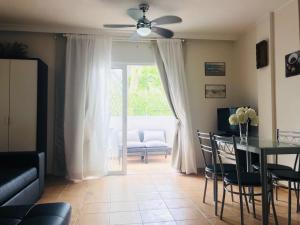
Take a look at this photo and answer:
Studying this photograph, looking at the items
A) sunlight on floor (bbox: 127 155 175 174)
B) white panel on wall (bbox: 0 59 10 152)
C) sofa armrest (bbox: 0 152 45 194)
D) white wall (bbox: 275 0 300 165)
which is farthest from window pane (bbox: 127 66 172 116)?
sofa armrest (bbox: 0 152 45 194)

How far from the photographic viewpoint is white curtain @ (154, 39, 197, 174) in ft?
15.4

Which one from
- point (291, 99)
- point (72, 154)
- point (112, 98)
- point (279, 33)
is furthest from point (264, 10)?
point (72, 154)

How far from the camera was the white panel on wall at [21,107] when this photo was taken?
3.90 meters

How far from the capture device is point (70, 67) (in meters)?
4.41

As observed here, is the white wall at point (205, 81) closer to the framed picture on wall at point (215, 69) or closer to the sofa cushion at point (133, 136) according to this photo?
the framed picture on wall at point (215, 69)

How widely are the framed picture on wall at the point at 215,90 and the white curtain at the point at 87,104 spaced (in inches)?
75.1

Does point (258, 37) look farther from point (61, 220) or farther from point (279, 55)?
point (61, 220)

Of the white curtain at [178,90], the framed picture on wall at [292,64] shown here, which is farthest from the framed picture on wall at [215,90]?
the framed picture on wall at [292,64]

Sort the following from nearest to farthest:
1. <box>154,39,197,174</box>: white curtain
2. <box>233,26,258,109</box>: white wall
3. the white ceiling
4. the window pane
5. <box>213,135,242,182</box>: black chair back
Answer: <box>213,135,242,182</box>: black chair back
the white ceiling
<box>233,26,258,109</box>: white wall
<box>154,39,197,174</box>: white curtain
the window pane

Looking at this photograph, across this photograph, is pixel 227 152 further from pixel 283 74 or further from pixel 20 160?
pixel 20 160

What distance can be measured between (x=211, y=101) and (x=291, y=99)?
5.58ft

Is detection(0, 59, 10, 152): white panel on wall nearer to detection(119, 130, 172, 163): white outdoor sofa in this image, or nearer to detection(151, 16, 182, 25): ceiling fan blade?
detection(151, 16, 182, 25): ceiling fan blade

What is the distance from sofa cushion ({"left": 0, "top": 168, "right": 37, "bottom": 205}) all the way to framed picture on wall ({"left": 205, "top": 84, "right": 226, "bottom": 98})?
131 inches

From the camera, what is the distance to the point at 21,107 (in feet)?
12.9
